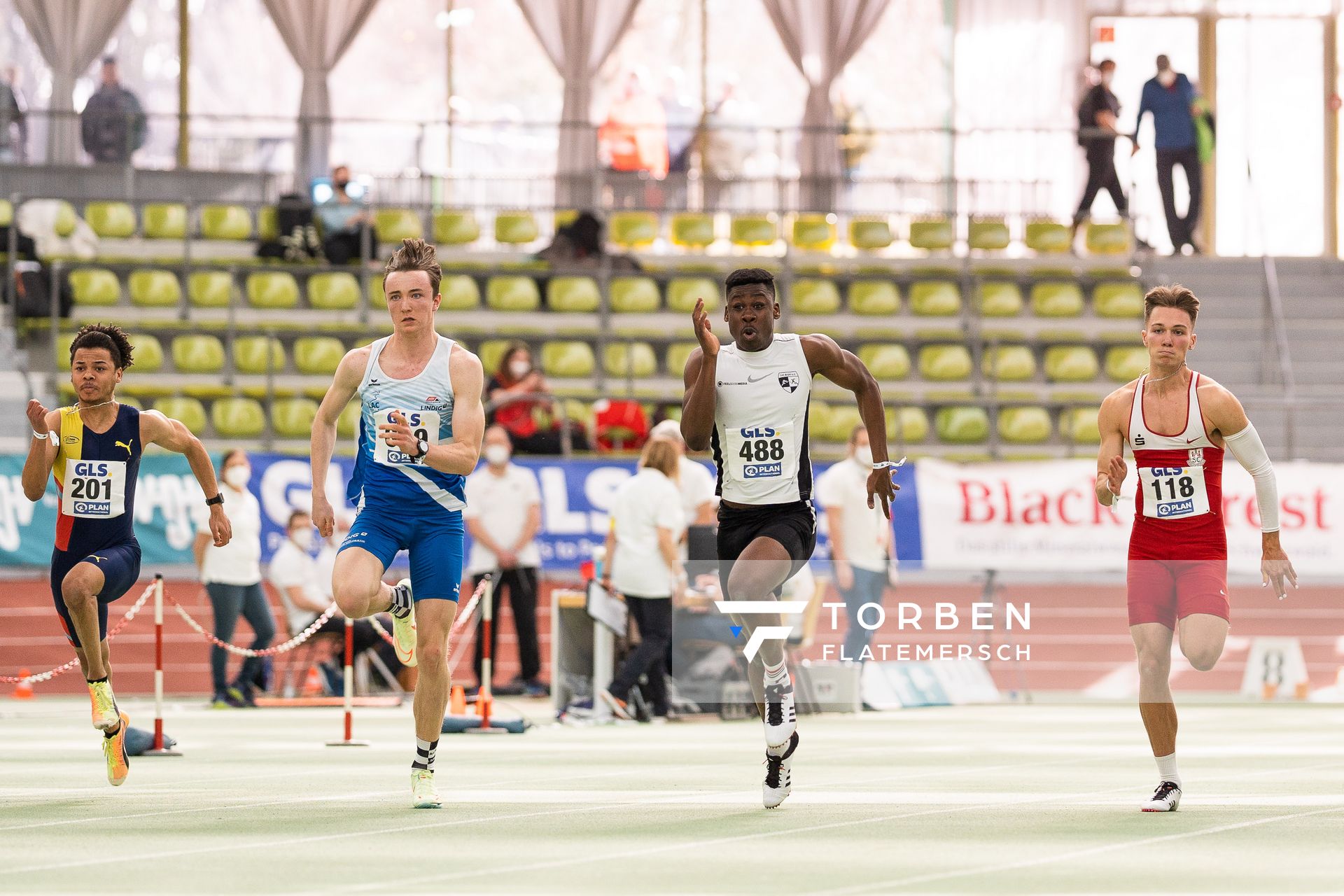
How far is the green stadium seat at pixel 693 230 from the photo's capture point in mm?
23609

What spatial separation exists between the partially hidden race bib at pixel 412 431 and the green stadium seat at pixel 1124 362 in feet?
49.3

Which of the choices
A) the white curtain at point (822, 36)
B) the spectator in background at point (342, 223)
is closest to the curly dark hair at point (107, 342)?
the spectator in background at point (342, 223)

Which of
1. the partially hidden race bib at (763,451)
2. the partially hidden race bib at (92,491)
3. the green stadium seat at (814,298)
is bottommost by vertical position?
the partially hidden race bib at (92,491)

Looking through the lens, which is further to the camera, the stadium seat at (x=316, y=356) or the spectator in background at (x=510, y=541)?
the stadium seat at (x=316, y=356)

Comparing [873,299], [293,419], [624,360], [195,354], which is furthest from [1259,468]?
[873,299]

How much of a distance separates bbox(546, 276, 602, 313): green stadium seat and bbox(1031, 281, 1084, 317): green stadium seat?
5.00m

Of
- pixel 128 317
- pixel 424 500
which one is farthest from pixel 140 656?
pixel 424 500

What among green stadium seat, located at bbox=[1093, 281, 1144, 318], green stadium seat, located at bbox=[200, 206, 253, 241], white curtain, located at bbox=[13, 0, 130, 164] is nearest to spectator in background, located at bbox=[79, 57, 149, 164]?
white curtain, located at bbox=[13, 0, 130, 164]

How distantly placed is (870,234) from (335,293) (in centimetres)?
638

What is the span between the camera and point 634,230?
23.5m

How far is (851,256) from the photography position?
78.3ft

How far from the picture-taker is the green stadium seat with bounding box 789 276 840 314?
73.3 feet

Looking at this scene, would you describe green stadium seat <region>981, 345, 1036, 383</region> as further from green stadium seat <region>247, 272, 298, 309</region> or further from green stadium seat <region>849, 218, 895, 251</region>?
green stadium seat <region>247, 272, 298, 309</region>

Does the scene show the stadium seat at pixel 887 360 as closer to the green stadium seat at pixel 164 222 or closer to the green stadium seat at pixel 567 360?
the green stadium seat at pixel 567 360
